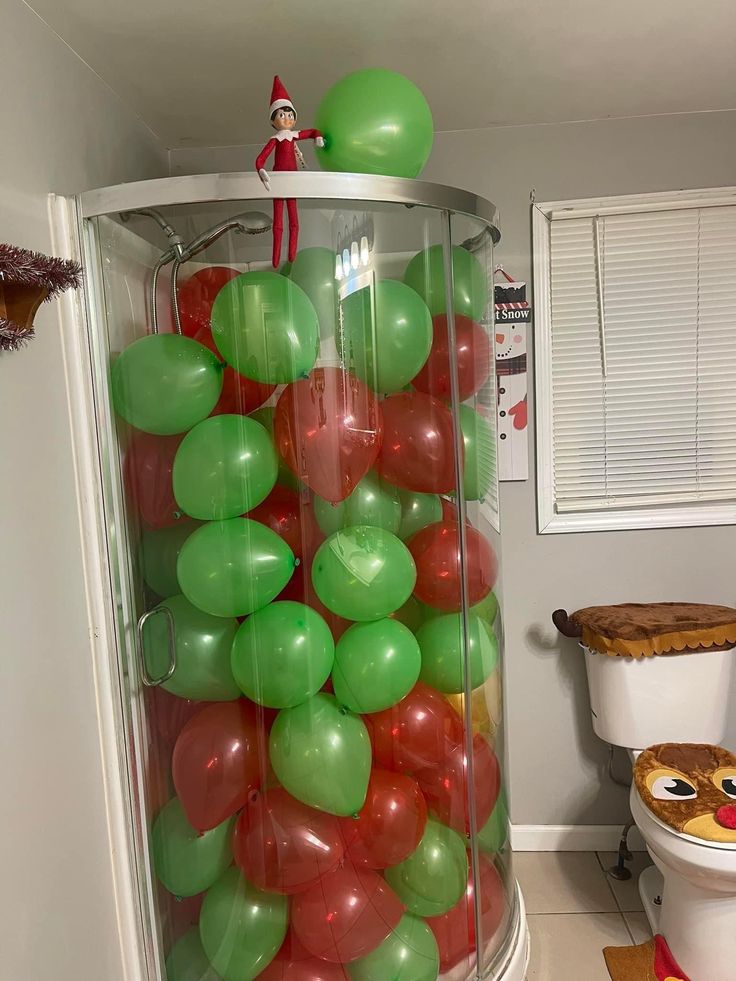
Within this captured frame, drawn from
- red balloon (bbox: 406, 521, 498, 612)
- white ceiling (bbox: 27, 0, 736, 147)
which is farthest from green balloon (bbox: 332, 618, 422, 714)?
white ceiling (bbox: 27, 0, 736, 147)

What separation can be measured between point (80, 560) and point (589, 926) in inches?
69.2

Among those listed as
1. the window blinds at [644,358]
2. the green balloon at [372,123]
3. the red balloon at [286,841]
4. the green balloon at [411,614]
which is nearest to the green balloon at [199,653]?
the red balloon at [286,841]

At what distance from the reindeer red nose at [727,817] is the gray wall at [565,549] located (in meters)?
0.65

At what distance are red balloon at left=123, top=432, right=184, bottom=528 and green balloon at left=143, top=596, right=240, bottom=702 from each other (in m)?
0.18

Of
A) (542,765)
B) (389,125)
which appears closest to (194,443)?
(389,125)

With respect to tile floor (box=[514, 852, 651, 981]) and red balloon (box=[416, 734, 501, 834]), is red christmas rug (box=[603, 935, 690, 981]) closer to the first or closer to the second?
tile floor (box=[514, 852, 651, 981])

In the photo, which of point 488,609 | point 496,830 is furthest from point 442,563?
point 496,830

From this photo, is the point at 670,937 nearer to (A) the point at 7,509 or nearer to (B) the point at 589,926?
(B) the point at 589,926

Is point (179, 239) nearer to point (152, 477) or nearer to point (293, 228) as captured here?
point (293, 228)

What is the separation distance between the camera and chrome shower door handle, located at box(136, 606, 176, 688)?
153 centimetres

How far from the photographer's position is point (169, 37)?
1586 millimetres

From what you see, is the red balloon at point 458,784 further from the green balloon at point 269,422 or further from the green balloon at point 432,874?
the green balloon at point 269,422

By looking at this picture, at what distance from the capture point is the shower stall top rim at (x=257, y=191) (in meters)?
1.38

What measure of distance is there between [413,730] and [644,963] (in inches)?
41.7
